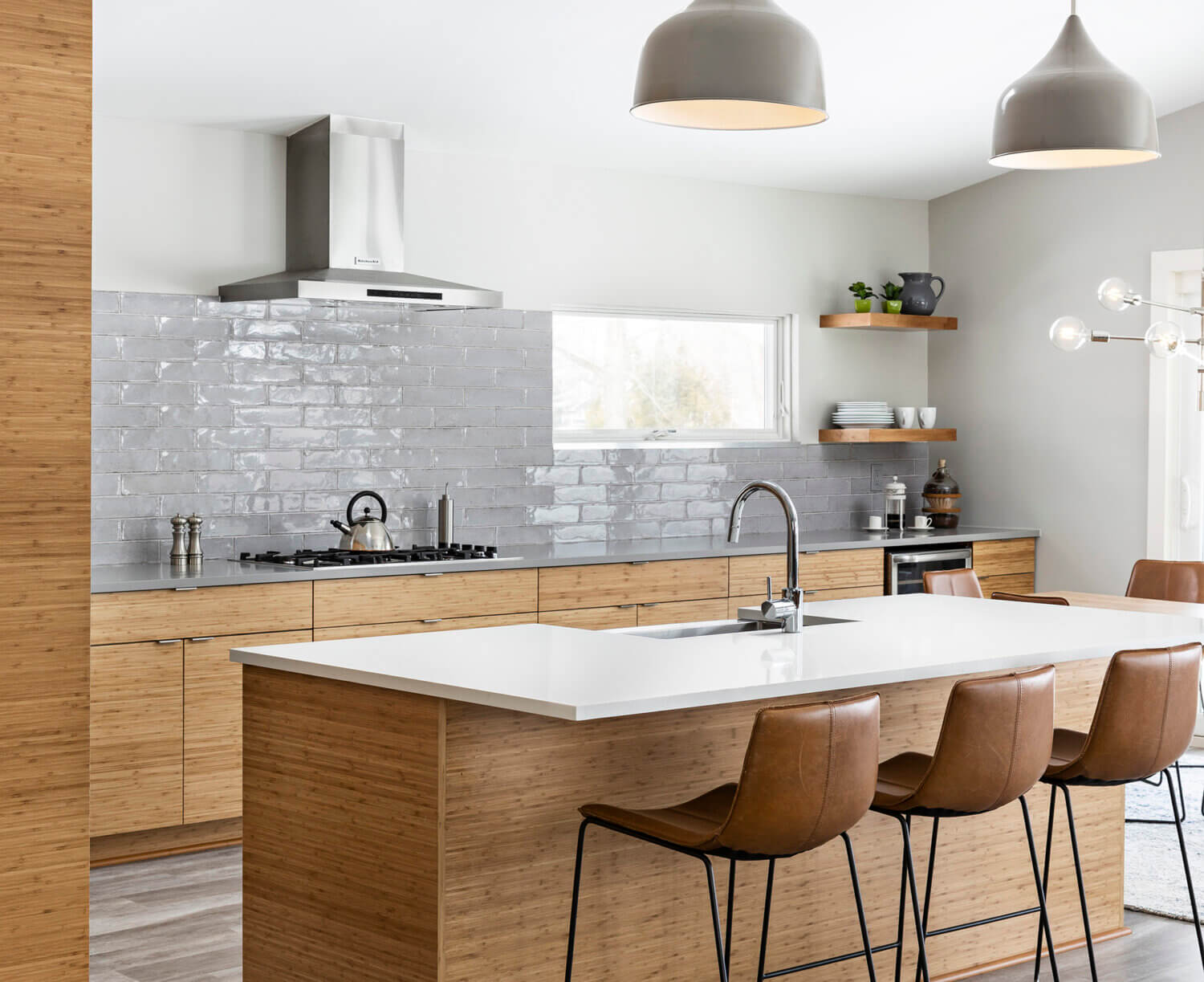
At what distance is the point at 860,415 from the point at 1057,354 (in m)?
1.03

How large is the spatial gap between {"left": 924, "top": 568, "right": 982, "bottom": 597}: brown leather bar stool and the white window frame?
1.77m

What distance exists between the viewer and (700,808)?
2.94m

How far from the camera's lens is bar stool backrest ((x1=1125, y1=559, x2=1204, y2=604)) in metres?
5.60

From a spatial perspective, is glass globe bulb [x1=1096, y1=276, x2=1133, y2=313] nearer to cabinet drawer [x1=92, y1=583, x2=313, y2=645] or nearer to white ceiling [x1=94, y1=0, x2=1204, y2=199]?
white ceiling [x1=94, y1=0, x2=1204, y2=199]

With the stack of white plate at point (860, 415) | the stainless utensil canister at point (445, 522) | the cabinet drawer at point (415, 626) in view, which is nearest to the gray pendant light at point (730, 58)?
the cabinet drawer at point (415, 626)

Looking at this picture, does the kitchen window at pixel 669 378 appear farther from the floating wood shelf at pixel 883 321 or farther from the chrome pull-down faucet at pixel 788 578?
the chrome pull-down faucet at pixel 788 578

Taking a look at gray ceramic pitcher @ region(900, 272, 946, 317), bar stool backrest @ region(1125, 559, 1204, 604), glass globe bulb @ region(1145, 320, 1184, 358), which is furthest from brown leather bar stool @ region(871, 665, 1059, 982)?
gray ceramic pitcher @ region(900, 272, 946, 317)

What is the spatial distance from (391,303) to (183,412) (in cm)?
89

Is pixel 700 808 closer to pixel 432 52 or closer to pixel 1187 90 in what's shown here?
pixel 432 52

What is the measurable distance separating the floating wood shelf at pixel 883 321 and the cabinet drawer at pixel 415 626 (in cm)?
256

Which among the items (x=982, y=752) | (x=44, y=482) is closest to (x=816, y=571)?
(x=982, y=752)

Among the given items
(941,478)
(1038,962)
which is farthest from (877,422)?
(1038,962)

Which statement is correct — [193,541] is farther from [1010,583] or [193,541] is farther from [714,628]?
[1010,583]

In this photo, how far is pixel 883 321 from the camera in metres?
7.09
